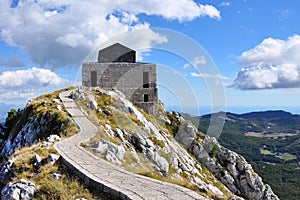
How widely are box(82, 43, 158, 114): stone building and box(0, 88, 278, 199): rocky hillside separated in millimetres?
3128

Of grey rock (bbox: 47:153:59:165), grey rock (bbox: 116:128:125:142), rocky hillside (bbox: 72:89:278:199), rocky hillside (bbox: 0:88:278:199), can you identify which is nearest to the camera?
rocky hillside (bbox: 0:88:278:199)

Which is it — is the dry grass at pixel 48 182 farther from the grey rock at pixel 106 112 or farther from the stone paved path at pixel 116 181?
the grey rock at pixel 106 112

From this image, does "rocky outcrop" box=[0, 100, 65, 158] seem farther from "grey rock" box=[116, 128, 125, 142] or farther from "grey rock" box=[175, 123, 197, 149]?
"grey rock" box=[175, 123, 197, 149]

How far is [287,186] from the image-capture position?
7702 inches

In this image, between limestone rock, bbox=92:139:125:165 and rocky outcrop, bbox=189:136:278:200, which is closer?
limestone rock, bbox=92:139:125:165

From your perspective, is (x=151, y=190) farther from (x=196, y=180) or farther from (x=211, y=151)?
(x=211, y=151)

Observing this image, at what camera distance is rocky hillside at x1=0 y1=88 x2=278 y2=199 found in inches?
562

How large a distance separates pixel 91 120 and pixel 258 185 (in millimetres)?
28235

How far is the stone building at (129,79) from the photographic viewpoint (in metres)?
45.3

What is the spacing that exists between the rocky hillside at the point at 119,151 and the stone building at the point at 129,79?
3.13 m

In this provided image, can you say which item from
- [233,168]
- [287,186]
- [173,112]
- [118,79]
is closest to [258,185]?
[233,168]

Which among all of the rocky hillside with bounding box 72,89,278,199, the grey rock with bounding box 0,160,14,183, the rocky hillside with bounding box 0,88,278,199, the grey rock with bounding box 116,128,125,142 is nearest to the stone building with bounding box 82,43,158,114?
Answer: the rocky hillside with bounding box 72,89,278,199

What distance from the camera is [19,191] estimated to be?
13258mm

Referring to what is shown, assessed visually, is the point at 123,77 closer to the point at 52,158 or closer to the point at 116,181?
the point at 52,158
